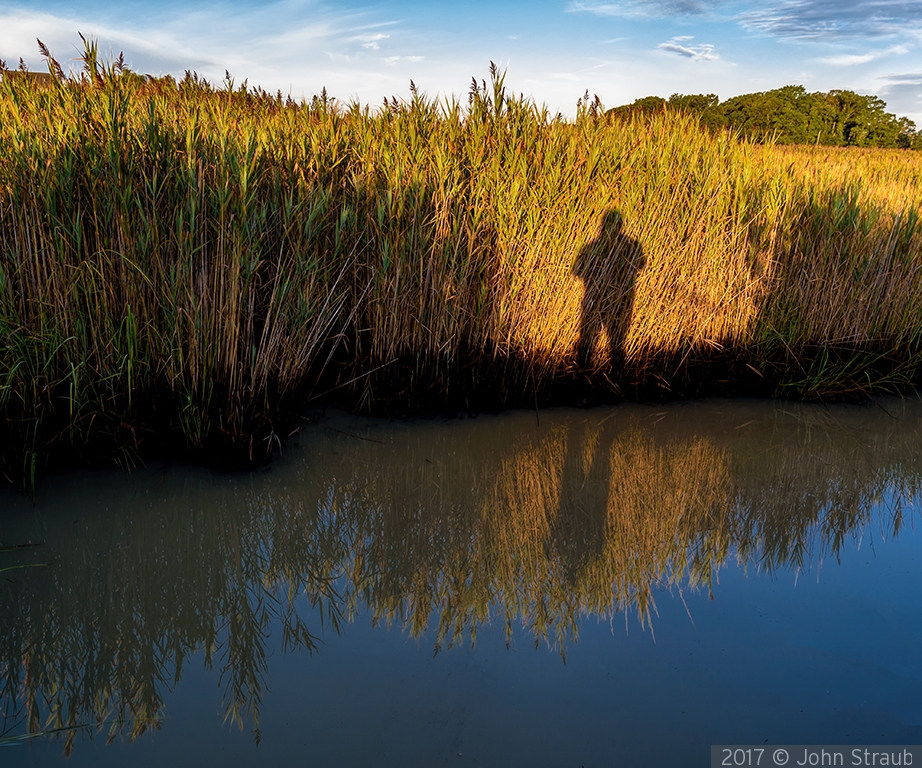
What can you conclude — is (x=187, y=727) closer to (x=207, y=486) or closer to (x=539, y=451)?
(x=207, y=486)

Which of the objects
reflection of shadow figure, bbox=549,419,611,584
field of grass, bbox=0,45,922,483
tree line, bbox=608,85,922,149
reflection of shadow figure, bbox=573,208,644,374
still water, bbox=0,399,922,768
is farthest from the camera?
tree line, bbox=608,85,922,149

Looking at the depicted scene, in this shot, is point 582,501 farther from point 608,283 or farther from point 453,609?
point 608,283

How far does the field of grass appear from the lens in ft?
9.91

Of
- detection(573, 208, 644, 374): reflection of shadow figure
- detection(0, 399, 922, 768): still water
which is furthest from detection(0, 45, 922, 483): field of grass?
detection(0, 399, 922, 768): still water

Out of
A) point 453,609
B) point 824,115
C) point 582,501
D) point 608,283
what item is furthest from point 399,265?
point 824,115

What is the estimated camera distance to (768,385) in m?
4.85

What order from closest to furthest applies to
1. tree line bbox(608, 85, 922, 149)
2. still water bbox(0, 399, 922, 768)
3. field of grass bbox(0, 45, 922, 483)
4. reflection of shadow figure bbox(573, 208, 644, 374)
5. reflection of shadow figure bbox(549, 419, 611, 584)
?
still water bbox(0, 399, 922, 768)
reflection of shadow figure bbox(549, 419, 611, 584)
field of grass bbox(0, 45, 922, 483)
reflection of shadow figure bbox(573, 208, 644, 374)
tree line bbox(608, 85, 922, 149)

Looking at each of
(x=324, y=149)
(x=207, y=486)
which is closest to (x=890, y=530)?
(x=207, y=486)

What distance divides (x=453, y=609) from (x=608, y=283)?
247 centimetres

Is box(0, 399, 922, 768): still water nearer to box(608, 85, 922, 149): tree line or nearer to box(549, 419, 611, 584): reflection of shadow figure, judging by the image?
box(549, 419, 611, 584): reflection of shadow figure

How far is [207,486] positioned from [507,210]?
2153 millimetres

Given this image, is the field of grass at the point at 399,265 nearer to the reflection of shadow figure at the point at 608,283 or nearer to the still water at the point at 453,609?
the reflection of shadow figure at the point at 608,283

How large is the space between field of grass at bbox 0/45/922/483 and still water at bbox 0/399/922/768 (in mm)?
430

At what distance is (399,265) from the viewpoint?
3.80 meters
